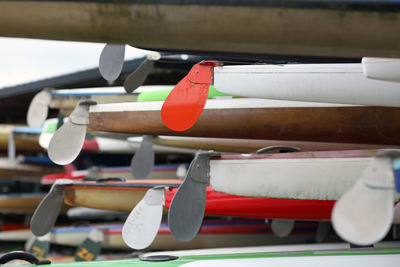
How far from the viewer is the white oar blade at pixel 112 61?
5.35 ft

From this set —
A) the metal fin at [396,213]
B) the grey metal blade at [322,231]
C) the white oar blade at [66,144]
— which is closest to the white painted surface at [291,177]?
the metal fin at [396,213]

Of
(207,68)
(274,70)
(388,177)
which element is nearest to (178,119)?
(207,68)

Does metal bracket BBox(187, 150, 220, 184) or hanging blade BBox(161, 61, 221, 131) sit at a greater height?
hanging blade BBox(161, 61, 221, 131)

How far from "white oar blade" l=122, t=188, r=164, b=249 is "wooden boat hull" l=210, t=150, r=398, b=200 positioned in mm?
286

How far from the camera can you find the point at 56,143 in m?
1.58

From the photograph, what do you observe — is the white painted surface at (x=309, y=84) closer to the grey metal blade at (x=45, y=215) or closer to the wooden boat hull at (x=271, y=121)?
the wooden boat hull at (x=271, y=121)

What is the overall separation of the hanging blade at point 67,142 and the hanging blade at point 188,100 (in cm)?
39

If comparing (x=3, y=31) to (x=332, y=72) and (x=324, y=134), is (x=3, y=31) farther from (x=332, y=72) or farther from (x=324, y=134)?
(x=324, y=134)

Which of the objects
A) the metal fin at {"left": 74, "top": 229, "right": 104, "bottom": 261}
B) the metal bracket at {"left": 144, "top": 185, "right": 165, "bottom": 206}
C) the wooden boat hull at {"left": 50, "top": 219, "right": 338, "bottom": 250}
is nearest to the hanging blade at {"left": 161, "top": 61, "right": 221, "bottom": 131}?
the metal bracket at {"left": 144, "top": 185, "right": 165, "bottom": 206}

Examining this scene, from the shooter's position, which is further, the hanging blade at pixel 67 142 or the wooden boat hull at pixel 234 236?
the wooden boat hull at pixel 234 236

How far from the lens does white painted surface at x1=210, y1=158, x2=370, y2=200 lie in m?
1.14

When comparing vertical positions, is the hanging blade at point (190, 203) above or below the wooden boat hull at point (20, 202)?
below

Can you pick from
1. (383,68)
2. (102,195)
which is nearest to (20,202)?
(102,195)

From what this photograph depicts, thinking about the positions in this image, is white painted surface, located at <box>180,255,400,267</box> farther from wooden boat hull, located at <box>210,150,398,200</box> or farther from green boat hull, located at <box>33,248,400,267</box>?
wooden boat hull, located at <box>210,150,398,200</box>
